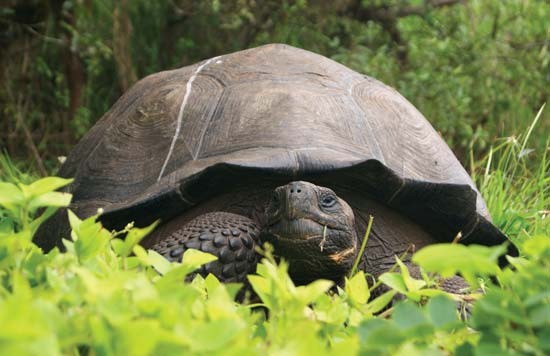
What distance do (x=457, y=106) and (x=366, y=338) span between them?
5.27 metres

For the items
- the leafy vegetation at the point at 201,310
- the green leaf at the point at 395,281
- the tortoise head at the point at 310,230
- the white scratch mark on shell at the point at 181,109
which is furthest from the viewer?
the white scratch mark on shell at the point at 181,109

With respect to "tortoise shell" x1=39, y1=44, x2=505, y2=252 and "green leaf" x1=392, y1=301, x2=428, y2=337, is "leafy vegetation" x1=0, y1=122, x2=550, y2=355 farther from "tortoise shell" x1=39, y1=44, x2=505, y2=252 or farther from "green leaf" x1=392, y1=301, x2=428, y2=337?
"tortoise shell" x1=39, y1=44, x2=505, y2=252

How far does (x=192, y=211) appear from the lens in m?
3.12

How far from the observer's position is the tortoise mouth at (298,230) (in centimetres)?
268

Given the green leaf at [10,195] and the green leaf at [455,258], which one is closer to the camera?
the green leaf at [455,258]

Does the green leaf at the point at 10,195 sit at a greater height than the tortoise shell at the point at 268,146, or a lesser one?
greater

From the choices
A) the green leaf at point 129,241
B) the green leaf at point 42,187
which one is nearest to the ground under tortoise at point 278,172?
the green leaf at point 129,241

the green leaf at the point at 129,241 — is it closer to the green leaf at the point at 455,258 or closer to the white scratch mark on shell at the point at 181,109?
the green leaf at the point at 455,258

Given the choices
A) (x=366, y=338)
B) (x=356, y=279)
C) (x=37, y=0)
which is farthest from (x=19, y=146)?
(x=366, y=338)

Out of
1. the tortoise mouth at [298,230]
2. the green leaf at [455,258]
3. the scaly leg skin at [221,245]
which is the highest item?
the green leaf at [455,258]

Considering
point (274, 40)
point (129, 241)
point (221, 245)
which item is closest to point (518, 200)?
point (221, 245)

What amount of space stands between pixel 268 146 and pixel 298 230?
34cm

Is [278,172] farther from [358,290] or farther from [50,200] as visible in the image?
[50,200]

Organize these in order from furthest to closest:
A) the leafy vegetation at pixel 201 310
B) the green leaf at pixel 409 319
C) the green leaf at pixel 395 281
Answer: the green leaf at pixel 395 281
the green leaf at pixel 409 319
the leafy vegetation at pixel 201 310
